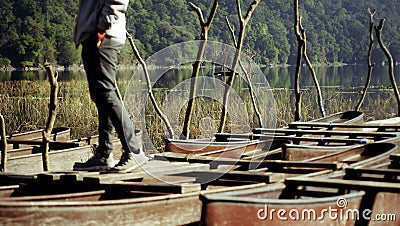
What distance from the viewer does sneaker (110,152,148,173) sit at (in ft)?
21.0

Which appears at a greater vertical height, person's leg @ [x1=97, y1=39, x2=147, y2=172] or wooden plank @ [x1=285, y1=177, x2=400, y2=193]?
person's leg @ [x1=97, y1=39, x2=147, y2=172]

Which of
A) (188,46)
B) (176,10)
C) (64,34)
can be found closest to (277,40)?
(176,10)

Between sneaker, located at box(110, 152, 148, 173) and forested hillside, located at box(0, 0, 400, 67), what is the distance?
52.5 metres

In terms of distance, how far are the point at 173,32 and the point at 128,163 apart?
68.7m

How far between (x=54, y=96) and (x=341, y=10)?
110451 millimetres

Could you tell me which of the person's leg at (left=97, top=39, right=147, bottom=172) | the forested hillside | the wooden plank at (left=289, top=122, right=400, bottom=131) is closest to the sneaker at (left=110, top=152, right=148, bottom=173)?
the person's leg at (left=97, top=39, right=147, bottom=172)

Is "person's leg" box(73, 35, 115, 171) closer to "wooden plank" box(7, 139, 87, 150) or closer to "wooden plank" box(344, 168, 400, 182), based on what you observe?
"wooden plank" box(344, 168, 400, 182)

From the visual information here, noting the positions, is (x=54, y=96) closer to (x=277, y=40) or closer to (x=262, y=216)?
(x=262, y=216)

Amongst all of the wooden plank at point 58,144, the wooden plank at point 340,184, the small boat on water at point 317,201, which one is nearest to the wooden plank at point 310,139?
the small boat on water at point 317,201

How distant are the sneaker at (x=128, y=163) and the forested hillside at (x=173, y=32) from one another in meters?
52.5

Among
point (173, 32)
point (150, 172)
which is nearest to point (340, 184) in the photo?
point (150, 172)

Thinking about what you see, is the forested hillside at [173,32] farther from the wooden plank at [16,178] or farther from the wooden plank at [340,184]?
the wooden plank at [340,184]

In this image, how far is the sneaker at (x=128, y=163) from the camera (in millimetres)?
6398

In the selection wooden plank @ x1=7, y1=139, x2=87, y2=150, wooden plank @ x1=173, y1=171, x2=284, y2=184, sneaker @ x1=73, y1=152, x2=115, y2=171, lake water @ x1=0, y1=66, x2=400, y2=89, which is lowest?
lake water @ x1=0, y1=66, x2=400, y2=89
